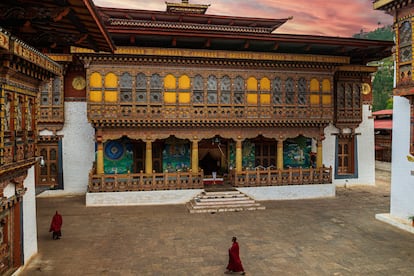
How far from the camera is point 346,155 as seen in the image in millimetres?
21125

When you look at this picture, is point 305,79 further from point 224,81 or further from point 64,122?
point 64,122

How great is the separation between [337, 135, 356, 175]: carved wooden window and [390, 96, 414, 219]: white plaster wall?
26.0 feet

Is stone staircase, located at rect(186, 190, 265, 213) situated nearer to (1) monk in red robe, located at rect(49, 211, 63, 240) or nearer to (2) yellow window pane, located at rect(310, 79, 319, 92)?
(1) monk in red robe, located at rect(49, 211, 63, 240)

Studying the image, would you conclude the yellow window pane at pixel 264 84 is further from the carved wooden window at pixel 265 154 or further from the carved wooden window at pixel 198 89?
the carved wooden window at pixel 265 154

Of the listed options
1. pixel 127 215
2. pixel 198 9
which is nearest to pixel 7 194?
pixel 127 215

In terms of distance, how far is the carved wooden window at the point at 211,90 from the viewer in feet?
54.8

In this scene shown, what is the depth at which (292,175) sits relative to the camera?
688 inches

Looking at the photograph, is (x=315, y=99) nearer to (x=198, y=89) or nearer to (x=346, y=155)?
(x=346, y=155)

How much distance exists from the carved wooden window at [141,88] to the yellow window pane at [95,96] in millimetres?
1732

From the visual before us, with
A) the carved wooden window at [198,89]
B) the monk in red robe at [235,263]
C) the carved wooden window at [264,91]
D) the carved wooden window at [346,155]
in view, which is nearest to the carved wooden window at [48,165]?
the carved wooden window at [198,89]

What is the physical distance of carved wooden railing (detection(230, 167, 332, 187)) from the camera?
16.9 metres

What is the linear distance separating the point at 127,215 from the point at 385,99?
55.3 meters

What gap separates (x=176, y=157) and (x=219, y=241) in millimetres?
8636

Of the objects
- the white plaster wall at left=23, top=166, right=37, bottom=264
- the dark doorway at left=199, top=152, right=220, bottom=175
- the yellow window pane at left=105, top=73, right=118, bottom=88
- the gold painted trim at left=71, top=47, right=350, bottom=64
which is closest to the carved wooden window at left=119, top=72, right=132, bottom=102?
the yellow window pane at left=105, top=73, right=118, bottom=88
